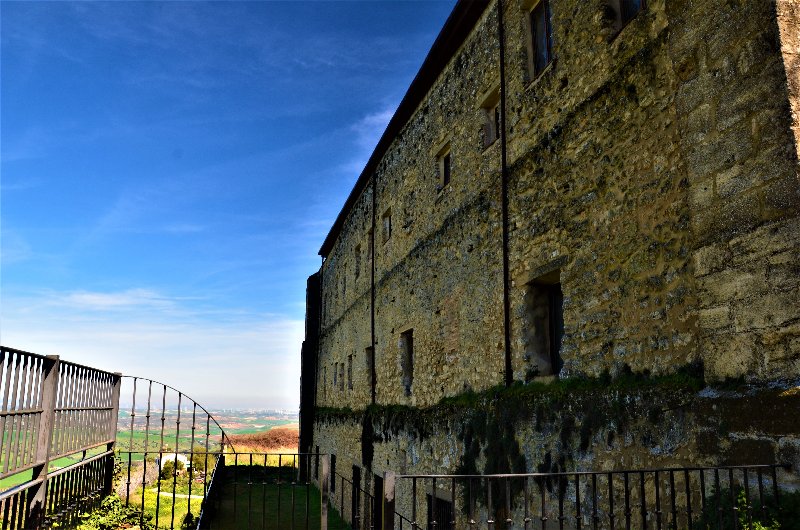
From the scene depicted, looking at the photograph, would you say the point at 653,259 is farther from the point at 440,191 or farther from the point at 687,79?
the point at 440,191

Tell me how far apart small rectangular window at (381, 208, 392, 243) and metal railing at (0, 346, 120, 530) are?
21.2 ft

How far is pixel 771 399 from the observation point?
142 inches

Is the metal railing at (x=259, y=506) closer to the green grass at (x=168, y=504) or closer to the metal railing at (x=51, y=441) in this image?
the green grass at (x=168, y=504)

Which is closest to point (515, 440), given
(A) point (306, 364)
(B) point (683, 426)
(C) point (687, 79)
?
(B) point (683, 426)

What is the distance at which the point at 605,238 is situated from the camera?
557 cm

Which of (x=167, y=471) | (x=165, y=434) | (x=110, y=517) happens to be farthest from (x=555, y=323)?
(x=165, y=434)

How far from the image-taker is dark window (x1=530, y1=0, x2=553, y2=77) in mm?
7050

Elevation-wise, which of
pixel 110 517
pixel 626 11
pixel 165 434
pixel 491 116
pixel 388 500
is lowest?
pixel 165 434

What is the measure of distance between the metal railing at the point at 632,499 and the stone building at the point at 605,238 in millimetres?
158

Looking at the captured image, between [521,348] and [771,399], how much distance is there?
339cm

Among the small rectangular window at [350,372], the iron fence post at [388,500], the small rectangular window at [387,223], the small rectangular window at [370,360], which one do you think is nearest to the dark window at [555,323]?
the iron fence post at [388,500]

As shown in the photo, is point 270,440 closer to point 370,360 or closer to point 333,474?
point 333,474

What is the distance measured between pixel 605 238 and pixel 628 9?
2263 millimetres

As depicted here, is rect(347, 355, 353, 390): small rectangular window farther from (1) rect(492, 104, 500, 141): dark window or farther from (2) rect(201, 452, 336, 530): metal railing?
(1) rect(492, 104, 500, 141): dark window
